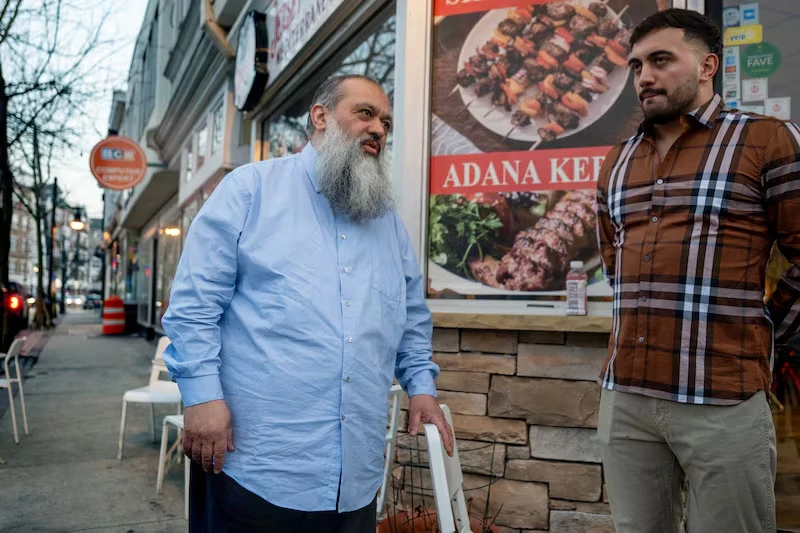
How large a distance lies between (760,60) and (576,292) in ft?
4.32

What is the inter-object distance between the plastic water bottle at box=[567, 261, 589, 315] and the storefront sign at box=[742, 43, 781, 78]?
117 centimetres

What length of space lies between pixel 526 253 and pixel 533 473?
1060 millimetres

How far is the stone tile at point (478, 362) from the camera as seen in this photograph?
328cm

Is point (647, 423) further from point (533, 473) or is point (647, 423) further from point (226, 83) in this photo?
point (226, 83)

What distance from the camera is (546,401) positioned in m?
3.18

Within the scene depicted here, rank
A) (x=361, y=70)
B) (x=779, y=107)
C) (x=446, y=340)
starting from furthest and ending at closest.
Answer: (x=361, y=70), (x=446, y=340), (x=779, y=107)

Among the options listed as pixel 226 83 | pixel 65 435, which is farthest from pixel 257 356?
pixel 226 83

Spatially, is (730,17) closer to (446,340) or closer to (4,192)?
(446,340)

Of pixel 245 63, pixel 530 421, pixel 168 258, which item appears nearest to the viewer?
pixel 530 421

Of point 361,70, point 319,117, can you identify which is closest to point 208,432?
point 319,117

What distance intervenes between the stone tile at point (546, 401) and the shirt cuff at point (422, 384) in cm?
134

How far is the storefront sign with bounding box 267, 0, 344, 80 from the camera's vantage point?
5.19 m

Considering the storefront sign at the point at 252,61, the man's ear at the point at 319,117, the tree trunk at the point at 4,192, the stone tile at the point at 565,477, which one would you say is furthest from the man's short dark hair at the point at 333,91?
the tree trunk at the point at 4,192

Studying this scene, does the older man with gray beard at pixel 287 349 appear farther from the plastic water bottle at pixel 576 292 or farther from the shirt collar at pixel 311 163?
the plastic water bottle at pixel 576 292
